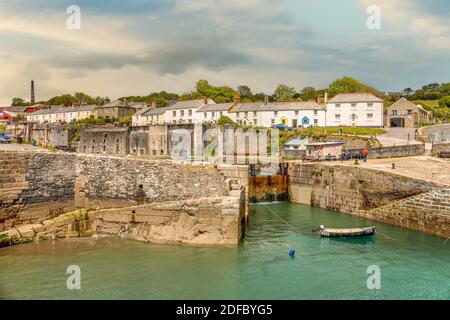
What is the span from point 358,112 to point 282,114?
9496 millimetres

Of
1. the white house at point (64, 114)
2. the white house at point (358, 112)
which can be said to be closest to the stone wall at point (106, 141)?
the white house at point (358, 112)

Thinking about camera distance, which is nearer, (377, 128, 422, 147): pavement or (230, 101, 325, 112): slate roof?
(377, 128, 422, 147): pavement

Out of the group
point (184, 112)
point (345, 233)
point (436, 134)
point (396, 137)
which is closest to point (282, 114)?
point (184, 112)

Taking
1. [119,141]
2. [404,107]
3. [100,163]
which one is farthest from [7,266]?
[404,107]

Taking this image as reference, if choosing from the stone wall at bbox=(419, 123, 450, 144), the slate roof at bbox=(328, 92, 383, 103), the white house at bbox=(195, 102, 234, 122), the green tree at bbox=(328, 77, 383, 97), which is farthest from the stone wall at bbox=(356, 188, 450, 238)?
the green tree at bbox=(328, 77, 383, 97)

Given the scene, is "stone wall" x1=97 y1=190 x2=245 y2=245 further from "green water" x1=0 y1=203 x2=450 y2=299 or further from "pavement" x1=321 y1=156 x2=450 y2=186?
"pavement" x1=321 y1=156 x2=450 y2=186

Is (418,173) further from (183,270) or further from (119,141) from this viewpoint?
(119,141)

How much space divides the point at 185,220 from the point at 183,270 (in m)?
3.32

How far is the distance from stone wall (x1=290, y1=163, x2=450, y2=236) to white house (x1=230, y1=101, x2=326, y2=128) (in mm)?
22807

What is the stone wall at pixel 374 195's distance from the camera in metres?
21.0

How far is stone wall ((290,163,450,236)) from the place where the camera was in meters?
21.0

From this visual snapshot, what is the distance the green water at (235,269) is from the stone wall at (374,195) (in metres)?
1.57

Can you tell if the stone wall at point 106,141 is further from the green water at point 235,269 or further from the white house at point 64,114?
the green water at point 235,269

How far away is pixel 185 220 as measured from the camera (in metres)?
17.8
